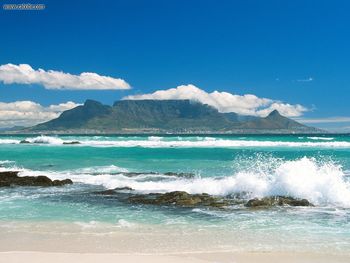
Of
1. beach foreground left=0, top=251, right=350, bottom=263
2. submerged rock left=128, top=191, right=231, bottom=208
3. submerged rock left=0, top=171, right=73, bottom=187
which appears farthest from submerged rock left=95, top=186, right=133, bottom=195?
beach foreground left=0, top=251, right=350, bottom=263

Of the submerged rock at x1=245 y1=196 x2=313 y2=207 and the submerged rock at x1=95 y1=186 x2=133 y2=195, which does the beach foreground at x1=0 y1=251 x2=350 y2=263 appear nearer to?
the submerged rock at x1=245 y1=196 x2=313 y2=207

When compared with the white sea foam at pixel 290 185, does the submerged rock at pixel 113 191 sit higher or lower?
lower

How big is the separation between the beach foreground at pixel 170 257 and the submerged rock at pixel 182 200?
5.60m

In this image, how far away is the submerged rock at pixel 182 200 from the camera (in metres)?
14.8

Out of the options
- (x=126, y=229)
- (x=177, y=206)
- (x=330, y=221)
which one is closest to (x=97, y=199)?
(x=177, y=206)

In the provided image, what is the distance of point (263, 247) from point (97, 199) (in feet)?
27.0

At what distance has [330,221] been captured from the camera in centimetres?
1218

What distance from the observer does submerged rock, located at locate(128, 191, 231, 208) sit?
1484 centimetres

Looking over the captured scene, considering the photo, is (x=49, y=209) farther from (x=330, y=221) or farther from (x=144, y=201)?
(x=330, y=221)

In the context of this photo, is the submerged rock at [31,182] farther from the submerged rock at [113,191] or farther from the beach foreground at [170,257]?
the beach foreground at [170,257]

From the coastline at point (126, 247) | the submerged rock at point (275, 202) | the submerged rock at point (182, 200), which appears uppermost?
the submerged rock at point (275, 202)

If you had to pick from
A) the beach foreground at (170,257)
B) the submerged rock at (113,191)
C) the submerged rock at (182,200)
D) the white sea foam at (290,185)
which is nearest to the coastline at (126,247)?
the beach foreground at (170,257)

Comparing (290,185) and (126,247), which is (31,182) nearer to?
(290,185)

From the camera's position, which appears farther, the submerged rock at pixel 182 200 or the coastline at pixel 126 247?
the submerged rock at pixel 182 200
